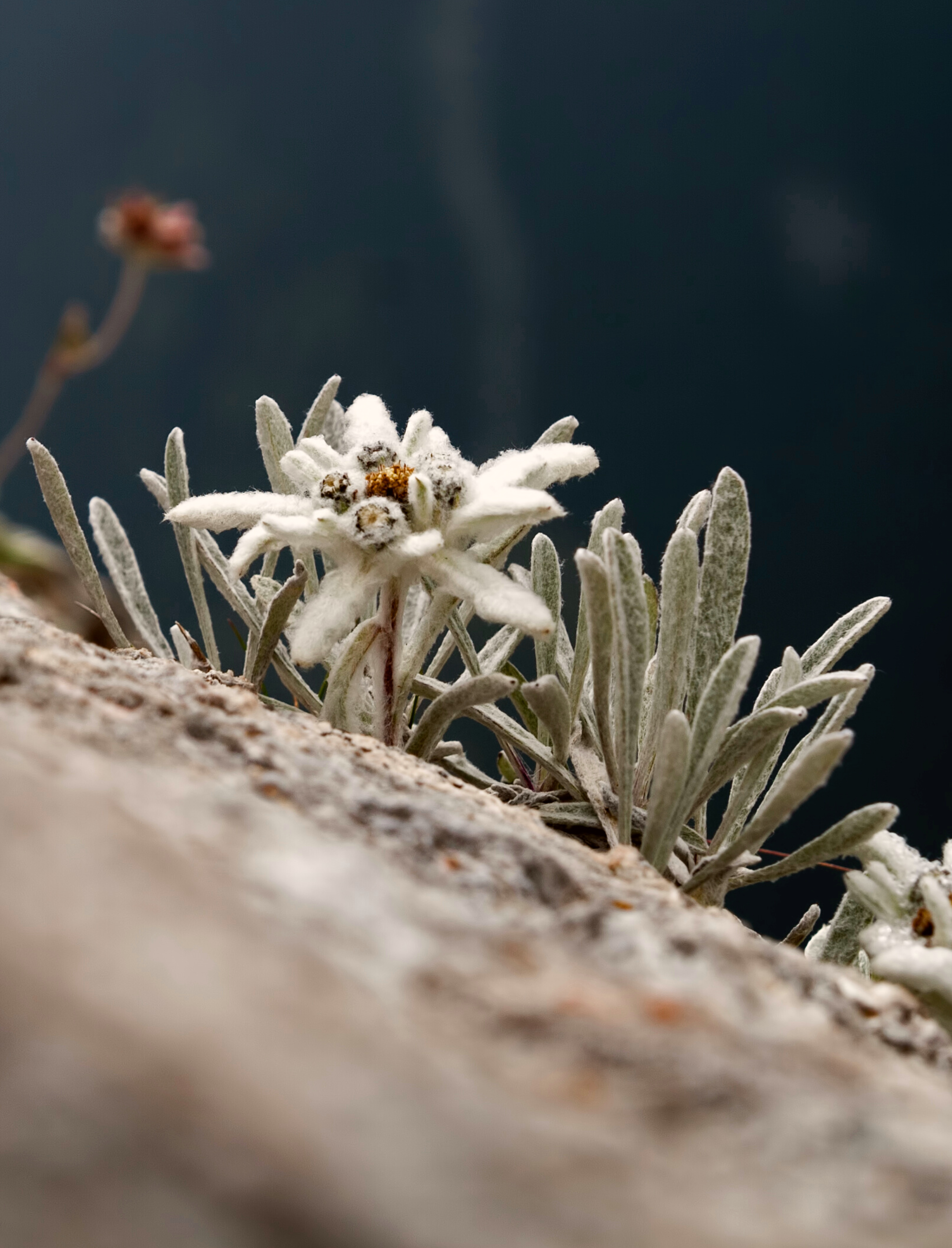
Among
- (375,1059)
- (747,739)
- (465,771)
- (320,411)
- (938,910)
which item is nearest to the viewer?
(375,1059)

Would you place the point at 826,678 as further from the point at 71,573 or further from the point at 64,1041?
the point at 71,573

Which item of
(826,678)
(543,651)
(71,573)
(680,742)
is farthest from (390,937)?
(71,573)

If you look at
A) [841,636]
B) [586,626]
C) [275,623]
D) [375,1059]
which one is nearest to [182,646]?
[275,623]

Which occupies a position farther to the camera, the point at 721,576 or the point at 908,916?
the point at 721,576

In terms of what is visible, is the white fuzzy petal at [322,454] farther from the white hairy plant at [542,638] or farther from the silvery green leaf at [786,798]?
the silvery green leaf at [786,798]

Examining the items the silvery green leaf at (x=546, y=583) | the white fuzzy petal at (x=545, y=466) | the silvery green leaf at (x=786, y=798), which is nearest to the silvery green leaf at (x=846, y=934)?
the silvery green leaf at (x=786, y=798)

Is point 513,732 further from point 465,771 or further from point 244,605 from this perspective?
point 244,605

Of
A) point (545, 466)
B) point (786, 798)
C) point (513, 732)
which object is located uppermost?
point (545, 466)
